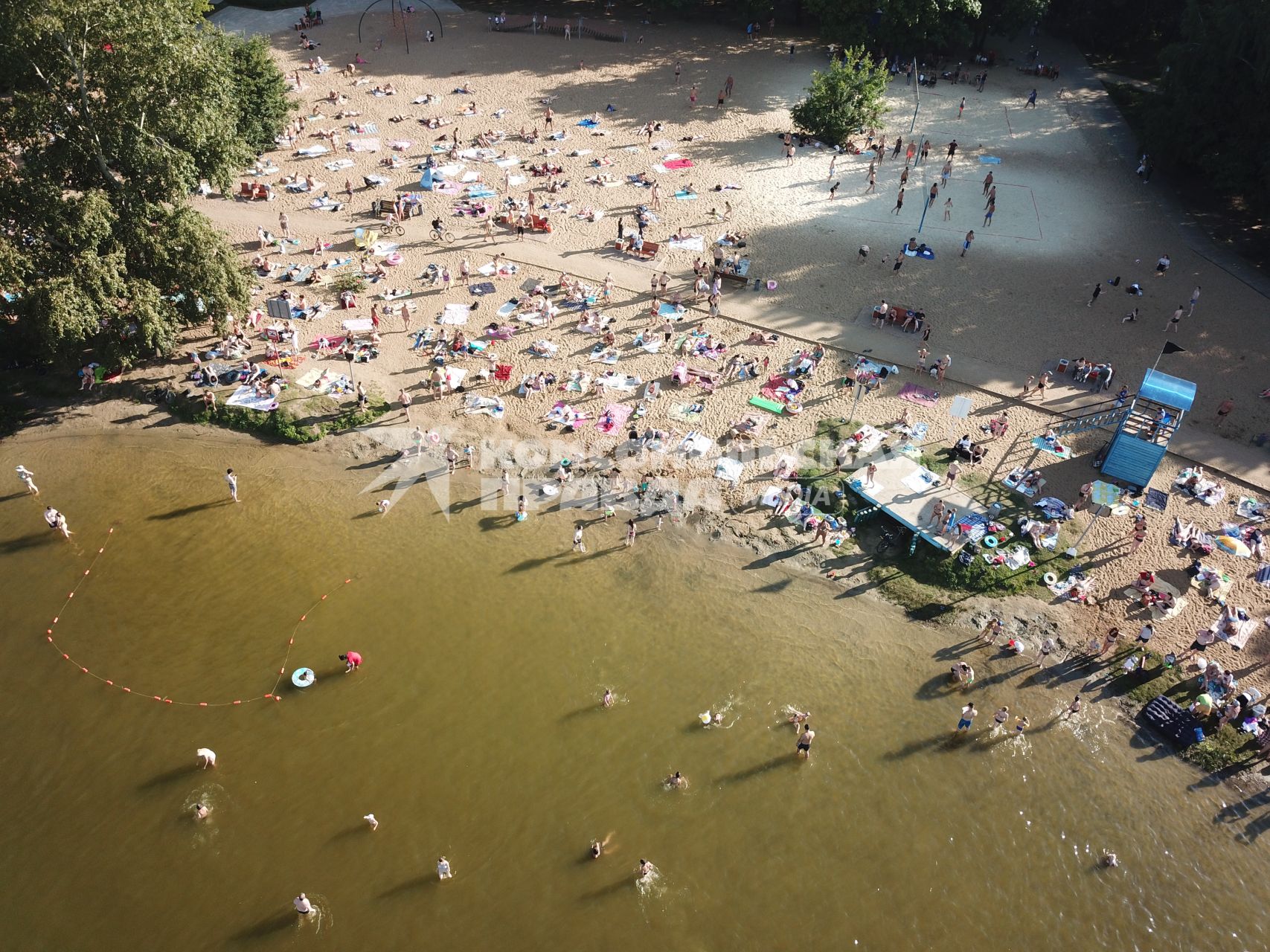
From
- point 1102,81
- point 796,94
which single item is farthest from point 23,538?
point 1102,81

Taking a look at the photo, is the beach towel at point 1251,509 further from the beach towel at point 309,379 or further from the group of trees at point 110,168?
the group of trees at point 110,168

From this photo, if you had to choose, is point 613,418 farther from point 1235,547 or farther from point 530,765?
point 1235,547

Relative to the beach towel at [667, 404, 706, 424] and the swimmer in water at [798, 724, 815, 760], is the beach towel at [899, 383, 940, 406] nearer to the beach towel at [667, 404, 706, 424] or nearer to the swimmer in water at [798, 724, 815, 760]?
the beach towel at [667, 404, 706, 424]

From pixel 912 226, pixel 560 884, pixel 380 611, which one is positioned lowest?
pixel 560 884

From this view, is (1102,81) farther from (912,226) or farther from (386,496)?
(386,496)

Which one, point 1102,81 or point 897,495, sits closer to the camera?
point 897,495

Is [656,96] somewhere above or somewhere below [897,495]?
above

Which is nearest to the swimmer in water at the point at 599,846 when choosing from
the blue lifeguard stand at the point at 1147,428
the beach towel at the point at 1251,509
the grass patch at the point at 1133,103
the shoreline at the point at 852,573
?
the shoreline at the point at 852,573
